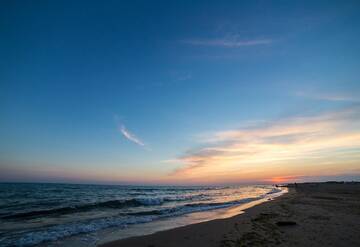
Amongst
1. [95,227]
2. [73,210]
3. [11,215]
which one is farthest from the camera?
[73,210]

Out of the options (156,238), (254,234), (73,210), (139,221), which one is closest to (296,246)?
(254,234)

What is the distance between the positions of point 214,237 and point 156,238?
2.61 m

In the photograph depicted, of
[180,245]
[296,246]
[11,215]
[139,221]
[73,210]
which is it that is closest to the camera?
[296,246]

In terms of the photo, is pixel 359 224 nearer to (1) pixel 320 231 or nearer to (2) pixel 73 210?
(1) pixel 320 231

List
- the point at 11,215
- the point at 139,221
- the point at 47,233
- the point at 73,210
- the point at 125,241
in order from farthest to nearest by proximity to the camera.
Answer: the point at 73,210
the point at 11,215
the point at 139,221
the point at 47,233
the point at 125,241

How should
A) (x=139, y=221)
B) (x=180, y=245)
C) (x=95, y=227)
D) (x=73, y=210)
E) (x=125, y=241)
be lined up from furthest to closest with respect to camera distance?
(x=73, y=210) < (x=139, y=221) < (x=95, y=227) < (x=125, y=241) < (x=180, y=245)

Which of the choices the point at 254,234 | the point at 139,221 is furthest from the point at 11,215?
the point at 254,234

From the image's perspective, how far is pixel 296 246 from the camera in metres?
8.05

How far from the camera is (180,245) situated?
29.3 ft

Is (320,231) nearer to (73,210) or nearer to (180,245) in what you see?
(180,245)

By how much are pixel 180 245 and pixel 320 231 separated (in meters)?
6.54

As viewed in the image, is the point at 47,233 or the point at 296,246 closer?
the point at 296,246

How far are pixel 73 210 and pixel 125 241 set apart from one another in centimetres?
A: 1302

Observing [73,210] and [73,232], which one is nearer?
[73,232]
